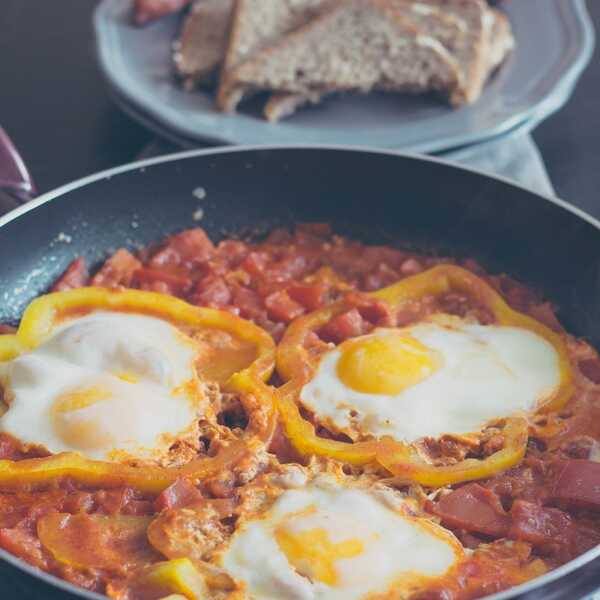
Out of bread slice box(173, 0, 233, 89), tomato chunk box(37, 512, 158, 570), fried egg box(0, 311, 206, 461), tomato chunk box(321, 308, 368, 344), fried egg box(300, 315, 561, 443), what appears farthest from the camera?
bread slice box(173, 0, 233, 89)

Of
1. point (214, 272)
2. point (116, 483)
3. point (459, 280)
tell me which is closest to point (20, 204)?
point (214, 272)

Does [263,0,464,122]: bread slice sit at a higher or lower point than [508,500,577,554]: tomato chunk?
higher

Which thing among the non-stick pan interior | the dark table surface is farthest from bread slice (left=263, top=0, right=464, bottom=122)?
the non-stick pan interior

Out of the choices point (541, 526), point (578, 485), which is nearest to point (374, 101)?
point (578, 485)

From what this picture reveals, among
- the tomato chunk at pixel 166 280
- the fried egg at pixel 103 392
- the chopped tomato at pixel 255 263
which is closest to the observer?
the fried egg at pixel 103 392

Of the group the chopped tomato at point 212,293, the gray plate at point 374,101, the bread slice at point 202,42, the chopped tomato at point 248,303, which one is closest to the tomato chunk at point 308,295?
the chopped tomato at point 248,303

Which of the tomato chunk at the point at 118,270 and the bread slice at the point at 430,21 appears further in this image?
the bread slice at the point at 430,21

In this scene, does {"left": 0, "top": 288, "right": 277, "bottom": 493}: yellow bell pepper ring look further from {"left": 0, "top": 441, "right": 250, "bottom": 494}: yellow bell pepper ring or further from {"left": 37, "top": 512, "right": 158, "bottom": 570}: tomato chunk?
{"left": 37, "top": 512, "right": 158, "bottom": 570}: tomato chunk

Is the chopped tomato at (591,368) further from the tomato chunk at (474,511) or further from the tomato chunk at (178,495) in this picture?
the tomato chunk at (178,495)
